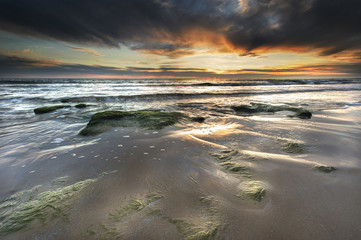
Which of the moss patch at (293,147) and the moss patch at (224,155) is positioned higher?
the moss patch at (293,147)

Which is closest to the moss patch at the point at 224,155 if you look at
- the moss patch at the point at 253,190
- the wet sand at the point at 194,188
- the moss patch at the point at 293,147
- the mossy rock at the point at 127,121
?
the wet sand at the point at 194,188

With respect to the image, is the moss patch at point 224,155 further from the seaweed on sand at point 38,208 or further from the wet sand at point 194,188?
the seaweed on sand at point 38,208

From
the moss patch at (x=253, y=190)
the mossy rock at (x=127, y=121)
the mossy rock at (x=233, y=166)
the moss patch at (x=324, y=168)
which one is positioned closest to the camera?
the moss patch at (x=253, y=190)

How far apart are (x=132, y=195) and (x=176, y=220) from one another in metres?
0.67

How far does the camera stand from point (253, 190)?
2035 mm

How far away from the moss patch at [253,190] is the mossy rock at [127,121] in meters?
3.24

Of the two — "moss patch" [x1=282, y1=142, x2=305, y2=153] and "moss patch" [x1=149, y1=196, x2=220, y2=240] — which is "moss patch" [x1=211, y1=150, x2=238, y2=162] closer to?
"moss patch" [x1=282, y1=142, x2=305, y2=153]

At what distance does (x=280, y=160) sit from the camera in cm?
278

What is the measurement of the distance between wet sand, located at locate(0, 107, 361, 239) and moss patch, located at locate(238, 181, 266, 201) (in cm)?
4

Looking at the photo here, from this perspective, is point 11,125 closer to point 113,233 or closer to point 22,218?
point 22,218

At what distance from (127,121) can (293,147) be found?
4.69 m

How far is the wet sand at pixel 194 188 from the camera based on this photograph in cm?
152

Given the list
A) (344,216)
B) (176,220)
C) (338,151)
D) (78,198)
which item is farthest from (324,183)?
(78,198)

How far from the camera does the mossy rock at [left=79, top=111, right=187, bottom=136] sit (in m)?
4.83
